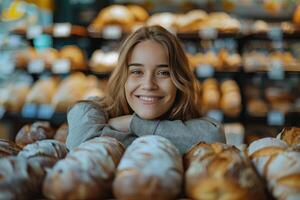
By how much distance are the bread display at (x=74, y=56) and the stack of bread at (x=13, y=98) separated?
1.67 ft

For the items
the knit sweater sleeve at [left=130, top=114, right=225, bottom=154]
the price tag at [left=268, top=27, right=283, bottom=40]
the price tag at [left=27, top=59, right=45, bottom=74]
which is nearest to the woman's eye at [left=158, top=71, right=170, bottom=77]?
the knit sweater sleeve at [left=130, top=114, right=225, bottom=154]

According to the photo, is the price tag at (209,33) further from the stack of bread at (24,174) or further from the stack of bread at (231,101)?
the stack of bread at (24,174)

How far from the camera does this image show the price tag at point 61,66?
154 inches

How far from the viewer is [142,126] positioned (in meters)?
1.44

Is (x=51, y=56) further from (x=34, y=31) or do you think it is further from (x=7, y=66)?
(x=7, y=66)

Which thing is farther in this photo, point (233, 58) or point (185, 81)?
point (233, 58)

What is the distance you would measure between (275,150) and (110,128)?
2.07 feet

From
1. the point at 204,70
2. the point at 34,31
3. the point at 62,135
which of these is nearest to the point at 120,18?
the point at 34,31

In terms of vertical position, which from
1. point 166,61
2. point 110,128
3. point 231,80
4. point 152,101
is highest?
point 166,61

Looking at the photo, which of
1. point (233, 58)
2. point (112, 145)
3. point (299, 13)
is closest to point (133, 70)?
point (112, 145)

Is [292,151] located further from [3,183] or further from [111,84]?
[111,84]

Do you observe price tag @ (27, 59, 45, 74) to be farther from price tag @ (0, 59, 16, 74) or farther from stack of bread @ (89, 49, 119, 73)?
stack of bread @ (89, 49, 119, 73)

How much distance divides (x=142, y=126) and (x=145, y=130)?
0.02m

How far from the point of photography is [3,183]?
2.85 ft
